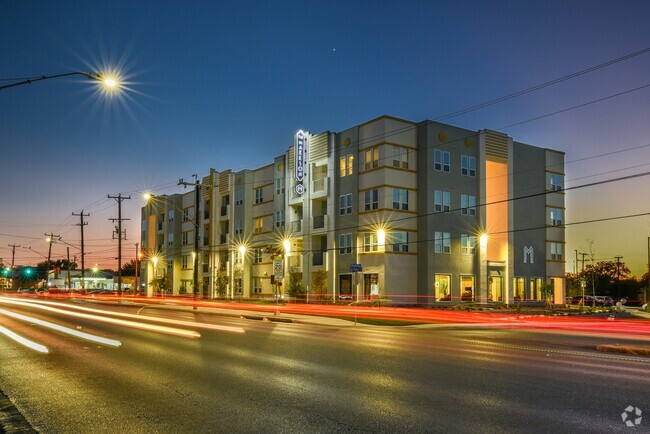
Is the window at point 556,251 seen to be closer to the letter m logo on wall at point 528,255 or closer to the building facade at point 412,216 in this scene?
the building facade at point 412,216

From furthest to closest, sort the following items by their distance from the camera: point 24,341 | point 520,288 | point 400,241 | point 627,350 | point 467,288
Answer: point 520,288 → point 467,288 → point 400,241 → point 24,341 → point 627,350

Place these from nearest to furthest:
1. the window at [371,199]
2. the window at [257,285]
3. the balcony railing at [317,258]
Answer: the window at [371,199], the balcony railing at [317,258], the window at [257,285]

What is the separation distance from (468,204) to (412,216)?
6433 mm

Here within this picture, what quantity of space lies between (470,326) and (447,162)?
24064mm

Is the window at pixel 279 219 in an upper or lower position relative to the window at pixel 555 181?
lower

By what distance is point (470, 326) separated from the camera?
1118 inches

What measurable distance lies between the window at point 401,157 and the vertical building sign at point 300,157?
10.3 meters

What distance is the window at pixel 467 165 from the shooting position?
5112 centimetres

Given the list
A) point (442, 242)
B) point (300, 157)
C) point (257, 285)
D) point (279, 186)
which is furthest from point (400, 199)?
Result: point (257, 285)

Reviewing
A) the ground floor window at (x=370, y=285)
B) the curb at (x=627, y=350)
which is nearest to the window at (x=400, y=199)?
the ground floor window at (x=370, y=285)

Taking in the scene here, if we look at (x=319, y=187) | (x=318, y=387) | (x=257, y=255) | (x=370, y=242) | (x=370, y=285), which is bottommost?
(x=370, y=285)

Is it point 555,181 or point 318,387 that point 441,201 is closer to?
point 555,181

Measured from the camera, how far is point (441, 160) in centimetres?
4938

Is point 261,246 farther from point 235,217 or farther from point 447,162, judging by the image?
point 447,162
